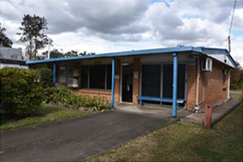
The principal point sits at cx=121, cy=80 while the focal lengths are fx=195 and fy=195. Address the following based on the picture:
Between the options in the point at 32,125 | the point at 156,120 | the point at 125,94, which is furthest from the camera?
the point at 125,94

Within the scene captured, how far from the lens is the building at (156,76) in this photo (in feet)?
28.6

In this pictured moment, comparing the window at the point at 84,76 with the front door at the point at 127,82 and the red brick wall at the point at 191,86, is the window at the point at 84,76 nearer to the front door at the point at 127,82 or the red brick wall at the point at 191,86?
the front door at the point at 127,82

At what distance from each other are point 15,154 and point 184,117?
575 cm

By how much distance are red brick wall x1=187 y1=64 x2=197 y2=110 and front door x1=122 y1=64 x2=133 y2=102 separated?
3139 mm

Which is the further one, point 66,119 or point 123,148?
point 66,119

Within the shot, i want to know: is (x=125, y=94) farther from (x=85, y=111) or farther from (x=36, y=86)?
(x=36, y=86)

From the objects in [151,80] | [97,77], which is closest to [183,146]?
[151,80]

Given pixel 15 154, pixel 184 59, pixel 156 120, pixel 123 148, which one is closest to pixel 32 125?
pixel 15 154

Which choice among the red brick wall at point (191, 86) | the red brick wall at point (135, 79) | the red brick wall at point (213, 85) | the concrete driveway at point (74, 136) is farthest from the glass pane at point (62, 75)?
the red brick wall at point (213, 85)

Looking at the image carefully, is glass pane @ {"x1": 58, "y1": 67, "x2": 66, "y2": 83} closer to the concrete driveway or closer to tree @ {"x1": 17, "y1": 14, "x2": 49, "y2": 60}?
the concrete driveway

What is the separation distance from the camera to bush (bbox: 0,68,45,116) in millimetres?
6250

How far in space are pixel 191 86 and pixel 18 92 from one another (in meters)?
7.02

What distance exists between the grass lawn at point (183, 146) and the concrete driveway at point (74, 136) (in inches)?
15.3

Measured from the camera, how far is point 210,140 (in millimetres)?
5078
